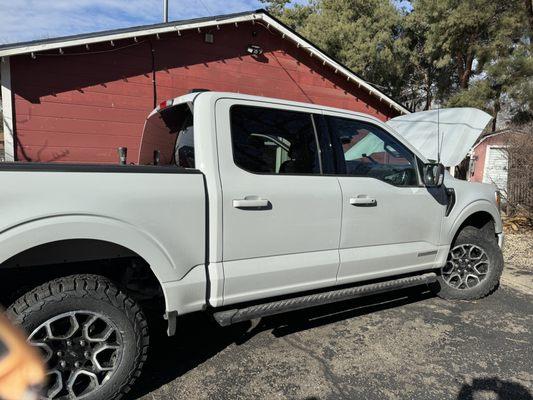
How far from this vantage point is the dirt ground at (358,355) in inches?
121

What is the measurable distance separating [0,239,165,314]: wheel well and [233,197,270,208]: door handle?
0.75m

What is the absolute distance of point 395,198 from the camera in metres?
3.82

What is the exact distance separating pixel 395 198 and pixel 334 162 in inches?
27.0

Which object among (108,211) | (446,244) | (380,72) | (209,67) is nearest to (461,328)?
(446,244)

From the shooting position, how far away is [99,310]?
2580 mm

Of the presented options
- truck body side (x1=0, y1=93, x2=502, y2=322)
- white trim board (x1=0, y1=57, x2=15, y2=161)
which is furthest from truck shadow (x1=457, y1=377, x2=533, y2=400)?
white trim board (x1=0, y1=57, x2=15, y2=161)

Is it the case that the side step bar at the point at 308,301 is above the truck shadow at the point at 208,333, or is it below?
above

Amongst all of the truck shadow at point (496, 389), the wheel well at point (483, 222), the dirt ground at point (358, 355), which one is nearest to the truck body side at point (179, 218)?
the dirt ground at point (358, 355)

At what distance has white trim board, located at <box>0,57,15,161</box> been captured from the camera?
7465 mm

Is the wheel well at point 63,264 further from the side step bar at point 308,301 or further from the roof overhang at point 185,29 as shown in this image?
the roof overhang at point 185,29

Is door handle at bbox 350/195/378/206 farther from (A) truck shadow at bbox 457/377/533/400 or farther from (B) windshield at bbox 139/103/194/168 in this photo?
(A) truck shadow at bbox 457/377/533/400

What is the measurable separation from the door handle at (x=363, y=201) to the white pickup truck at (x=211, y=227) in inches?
0.8

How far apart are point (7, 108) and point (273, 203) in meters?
6.64

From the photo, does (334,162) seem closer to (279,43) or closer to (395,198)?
(395,198)
